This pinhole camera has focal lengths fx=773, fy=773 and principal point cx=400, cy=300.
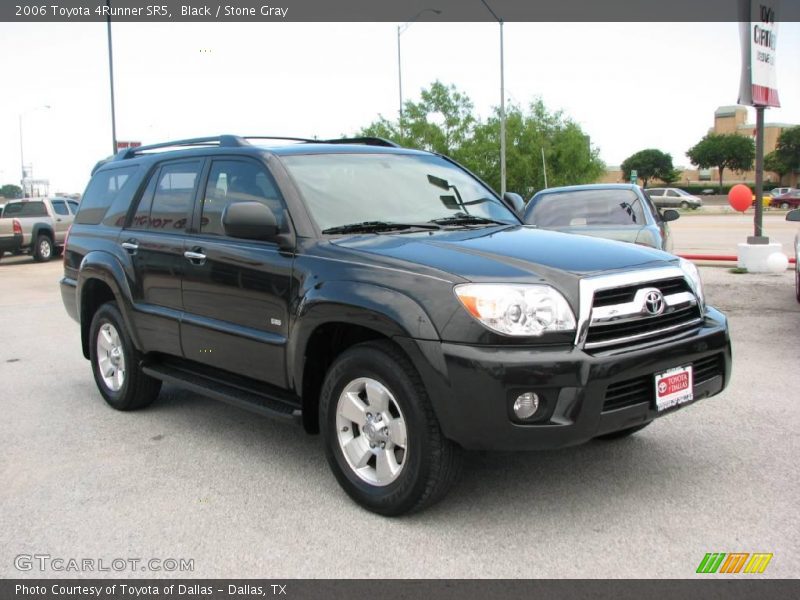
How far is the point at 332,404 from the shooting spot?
396cm

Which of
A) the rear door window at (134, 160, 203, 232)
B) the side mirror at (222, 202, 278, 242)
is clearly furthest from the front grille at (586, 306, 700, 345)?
the rear door window at (134, 160, 203, 232)

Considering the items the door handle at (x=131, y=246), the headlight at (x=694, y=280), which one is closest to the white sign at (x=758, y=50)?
the headlight at (x=694, y=280)

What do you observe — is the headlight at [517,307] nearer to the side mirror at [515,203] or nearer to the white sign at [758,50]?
the side mirror at [515,203]

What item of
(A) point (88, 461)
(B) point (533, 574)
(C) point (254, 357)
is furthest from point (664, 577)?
(A) point (88, 461)

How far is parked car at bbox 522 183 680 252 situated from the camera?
9.42 meters

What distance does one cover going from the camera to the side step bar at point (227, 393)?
4215 mm

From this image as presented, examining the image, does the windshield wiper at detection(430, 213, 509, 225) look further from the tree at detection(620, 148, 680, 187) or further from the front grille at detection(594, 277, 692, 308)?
the tree at detection(620, 148, 680, 187)

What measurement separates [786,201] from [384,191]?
55554 mm

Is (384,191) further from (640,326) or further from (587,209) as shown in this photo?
(587,209)

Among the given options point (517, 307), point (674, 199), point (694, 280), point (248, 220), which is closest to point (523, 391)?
point (517, 307)

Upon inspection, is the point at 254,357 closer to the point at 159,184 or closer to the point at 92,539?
the point at 92,539

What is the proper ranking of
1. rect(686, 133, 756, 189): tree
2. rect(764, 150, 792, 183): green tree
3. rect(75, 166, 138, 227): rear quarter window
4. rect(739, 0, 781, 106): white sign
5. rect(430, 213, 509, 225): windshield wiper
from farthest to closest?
1. rect(686, 133, 756, 189): tree
2. rect(764, 150, 792, 183): green tree
3. rect(739, 0, 781, 106): white sign
4. rect(75, 166, 138, 227): rear quarter window
5. rect(430, 213, 509, 225): windshield wiper

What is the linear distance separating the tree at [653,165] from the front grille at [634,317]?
9737 centimetres

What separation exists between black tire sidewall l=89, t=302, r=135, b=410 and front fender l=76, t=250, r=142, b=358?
98 millimetres
